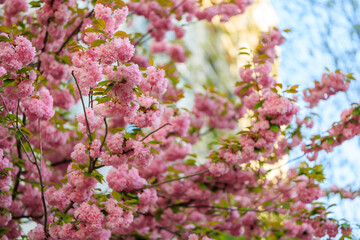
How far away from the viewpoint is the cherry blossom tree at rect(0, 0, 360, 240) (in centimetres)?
184

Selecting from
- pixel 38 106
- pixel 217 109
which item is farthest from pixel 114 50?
pixel 217 109

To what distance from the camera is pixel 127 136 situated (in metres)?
1.90

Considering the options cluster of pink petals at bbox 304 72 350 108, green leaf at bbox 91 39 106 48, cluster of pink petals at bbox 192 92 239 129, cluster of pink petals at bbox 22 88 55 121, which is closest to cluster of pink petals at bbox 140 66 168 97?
green leaf at bbox 91 39 106 48

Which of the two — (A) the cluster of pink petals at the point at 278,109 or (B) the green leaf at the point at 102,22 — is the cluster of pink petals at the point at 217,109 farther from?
(B) the green leaf at the point at 102,22

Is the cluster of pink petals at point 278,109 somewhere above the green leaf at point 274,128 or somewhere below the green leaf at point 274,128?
above

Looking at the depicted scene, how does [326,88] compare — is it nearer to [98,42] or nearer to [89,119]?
[89,119]

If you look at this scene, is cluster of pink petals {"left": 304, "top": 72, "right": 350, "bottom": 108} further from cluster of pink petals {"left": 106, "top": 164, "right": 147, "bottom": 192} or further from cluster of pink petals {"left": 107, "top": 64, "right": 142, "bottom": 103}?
cluster of pink petals {"left": 107, "top": 64, "right": 142, "bottom": 103}

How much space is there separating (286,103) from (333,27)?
236 cm

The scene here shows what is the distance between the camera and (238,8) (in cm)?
388

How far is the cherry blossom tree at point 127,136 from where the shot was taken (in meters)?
1.84

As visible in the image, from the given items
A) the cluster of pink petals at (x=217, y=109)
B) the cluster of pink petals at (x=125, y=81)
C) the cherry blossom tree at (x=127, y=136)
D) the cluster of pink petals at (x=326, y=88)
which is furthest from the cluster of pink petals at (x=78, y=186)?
the cluster of pink petals at (x=217, y=109)

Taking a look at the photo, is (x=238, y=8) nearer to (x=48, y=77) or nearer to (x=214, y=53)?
(x=48, y=77)

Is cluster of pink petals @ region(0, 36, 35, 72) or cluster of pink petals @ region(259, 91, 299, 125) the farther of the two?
cluster of pink petals @ region(259, 91, 299, 125)

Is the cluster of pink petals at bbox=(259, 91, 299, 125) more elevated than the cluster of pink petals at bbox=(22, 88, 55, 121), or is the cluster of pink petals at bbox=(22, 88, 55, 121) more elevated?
the cluster of pink petals at bbox=(259, 91, 299, 125)
